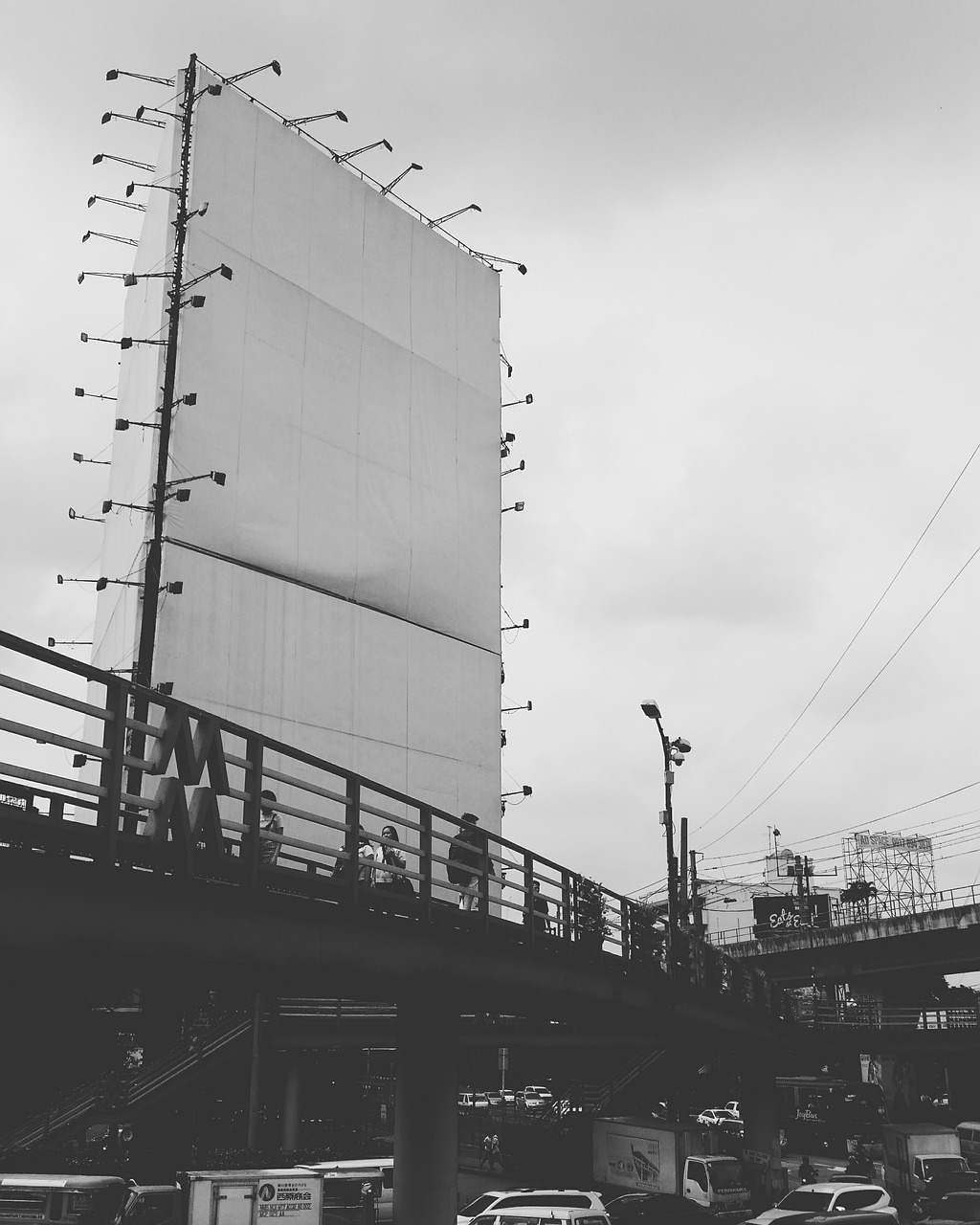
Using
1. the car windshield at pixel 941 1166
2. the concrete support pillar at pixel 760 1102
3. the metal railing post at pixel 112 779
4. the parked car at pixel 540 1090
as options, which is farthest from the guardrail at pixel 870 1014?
the metal railing post at pixel 112 779

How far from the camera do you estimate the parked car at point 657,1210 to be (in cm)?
2508

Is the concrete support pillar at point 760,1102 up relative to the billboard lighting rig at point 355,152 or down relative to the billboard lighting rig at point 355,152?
down

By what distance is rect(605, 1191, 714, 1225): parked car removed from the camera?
987 inches

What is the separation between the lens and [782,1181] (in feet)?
104

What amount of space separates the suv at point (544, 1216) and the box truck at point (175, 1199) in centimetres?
319

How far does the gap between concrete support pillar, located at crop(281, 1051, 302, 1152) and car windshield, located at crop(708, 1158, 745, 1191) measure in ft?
41.5

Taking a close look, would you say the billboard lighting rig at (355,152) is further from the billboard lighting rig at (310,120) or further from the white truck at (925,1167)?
the white truck at (925,1167)

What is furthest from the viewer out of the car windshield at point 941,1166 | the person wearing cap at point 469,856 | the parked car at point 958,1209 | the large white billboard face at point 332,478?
the large white billboard face at point 332,478

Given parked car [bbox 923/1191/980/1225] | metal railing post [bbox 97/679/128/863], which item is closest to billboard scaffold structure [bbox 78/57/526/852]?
parked car [bbox 923/1191/980/1225]

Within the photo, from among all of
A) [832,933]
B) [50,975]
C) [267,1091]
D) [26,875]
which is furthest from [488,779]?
[26,875]

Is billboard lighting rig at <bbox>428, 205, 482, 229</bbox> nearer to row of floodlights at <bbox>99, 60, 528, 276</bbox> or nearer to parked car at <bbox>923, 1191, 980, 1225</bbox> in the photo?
row of floodlights at <bbox>99, 60, 528, 276</bbox>

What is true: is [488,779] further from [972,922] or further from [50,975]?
[50,975]

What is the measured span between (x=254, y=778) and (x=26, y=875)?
2.52 metres

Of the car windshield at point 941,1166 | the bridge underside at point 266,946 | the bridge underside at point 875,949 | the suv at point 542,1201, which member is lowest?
the car windshield at point 941,1166
